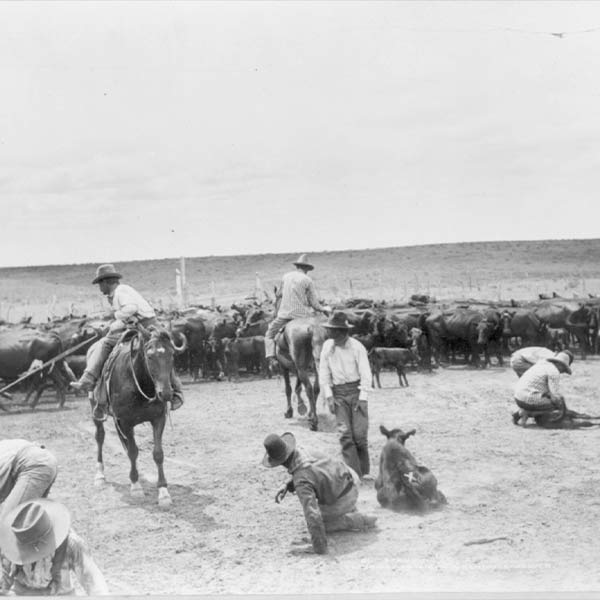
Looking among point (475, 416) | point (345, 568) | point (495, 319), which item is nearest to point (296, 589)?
point (345, 568)

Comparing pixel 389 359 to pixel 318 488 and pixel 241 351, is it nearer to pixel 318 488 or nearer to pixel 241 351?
pixel 241 351

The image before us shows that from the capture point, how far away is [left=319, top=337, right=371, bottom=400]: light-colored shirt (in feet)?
27.9

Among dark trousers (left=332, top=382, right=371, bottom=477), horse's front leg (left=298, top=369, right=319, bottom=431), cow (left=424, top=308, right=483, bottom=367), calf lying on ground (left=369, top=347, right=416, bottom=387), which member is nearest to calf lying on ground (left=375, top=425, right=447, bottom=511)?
dark trousers (left=332, top=382, right=371, bottom=477)

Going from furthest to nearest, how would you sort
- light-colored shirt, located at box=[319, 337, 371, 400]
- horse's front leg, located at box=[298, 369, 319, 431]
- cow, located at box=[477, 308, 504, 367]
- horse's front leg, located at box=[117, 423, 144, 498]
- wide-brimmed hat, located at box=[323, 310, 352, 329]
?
cow, located at box=[477, 308, 504, 367] < horse's front leg, located at box=[298, 369, 319, 431] < horse's front leg, located at box=[117, 423, 144, 498] < wide-brimmed hat, located at box=[323, 310, 352, 329] < light-colored shirt, located at box=[319, 337, 371, 400]

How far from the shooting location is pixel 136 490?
8789 mm

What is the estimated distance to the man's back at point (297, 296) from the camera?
12.6 metres

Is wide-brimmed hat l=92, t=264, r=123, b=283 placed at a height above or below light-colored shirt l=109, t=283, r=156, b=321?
above

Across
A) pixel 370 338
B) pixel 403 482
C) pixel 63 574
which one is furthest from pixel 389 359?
pixel 63 574

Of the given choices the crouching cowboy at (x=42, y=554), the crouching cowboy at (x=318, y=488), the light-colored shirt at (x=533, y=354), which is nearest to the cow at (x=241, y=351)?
the light-colored shirt at (x=533, y=354)

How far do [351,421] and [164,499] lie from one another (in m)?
2.14

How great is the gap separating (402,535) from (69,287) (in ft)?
Answer: 194

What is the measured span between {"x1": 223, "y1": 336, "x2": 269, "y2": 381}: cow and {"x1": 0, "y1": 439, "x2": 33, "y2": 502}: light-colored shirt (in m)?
12.8

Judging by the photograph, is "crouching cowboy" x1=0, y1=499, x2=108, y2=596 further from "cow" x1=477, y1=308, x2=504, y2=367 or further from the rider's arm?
"cow" x1=477, y1=308, x2=504, y2=367

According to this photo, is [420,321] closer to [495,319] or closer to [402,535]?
[495,319]
